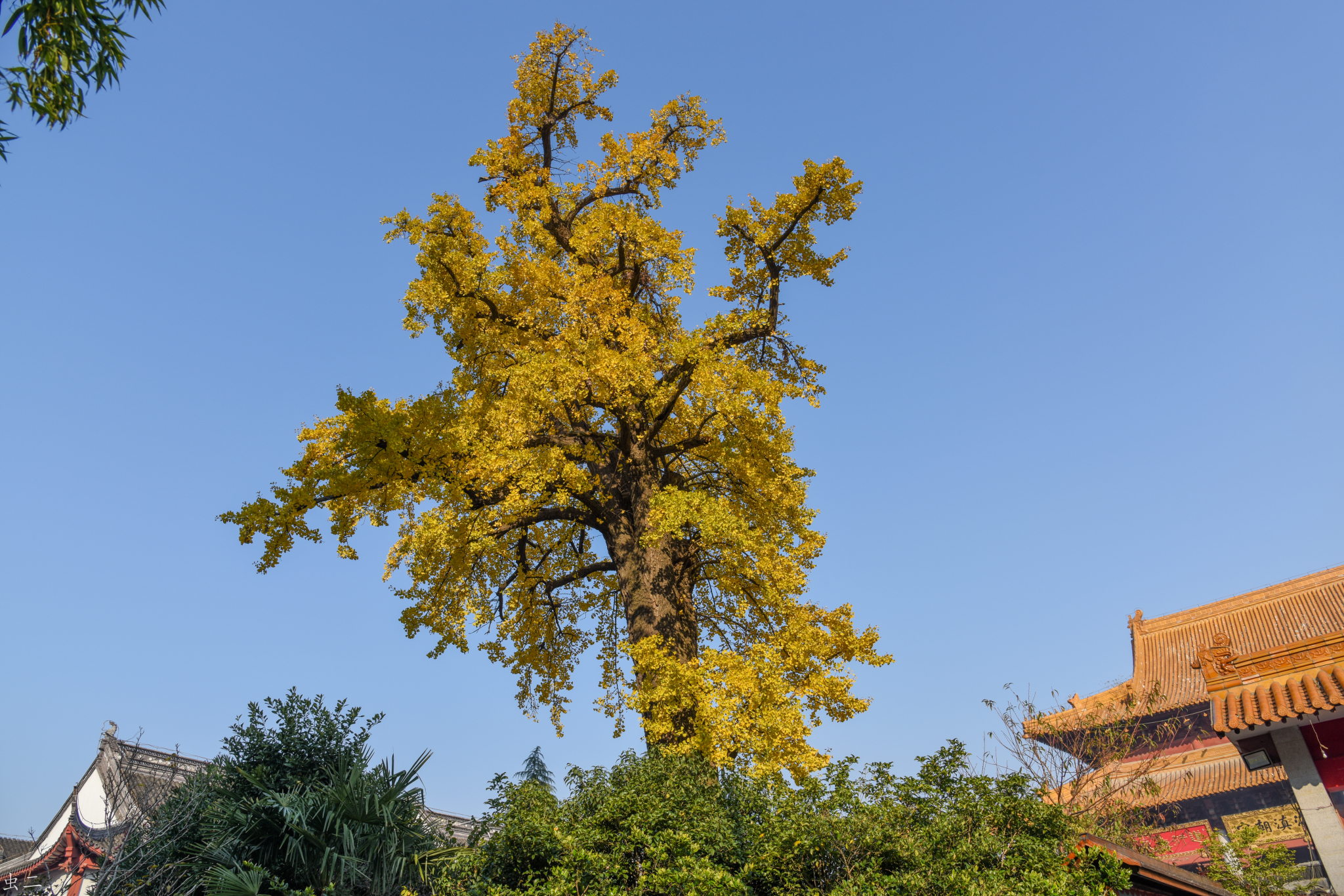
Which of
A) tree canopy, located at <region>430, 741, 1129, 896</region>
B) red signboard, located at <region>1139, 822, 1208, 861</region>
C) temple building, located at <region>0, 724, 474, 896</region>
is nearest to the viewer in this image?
tree canopy, located at <region>430, 741, 1129, 896</region>

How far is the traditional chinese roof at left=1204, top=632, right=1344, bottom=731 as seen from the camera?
10.2m

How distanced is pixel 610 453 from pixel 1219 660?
30.1 feet

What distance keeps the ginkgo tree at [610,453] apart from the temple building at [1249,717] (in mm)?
5063

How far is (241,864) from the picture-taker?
8766 mm

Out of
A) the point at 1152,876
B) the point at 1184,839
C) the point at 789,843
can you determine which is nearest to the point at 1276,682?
the point at 1152,876

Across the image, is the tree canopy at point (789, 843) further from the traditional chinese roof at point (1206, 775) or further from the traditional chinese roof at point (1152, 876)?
the traditional chinese roof at point (1206, 775)

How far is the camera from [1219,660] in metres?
11.6

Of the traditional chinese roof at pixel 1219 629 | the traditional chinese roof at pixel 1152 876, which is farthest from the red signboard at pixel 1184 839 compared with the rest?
the traditional chinese roof at pixel 1152 876

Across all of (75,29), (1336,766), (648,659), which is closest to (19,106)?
(75,29)

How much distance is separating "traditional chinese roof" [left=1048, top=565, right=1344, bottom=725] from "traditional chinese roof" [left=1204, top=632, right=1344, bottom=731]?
33.1 ft

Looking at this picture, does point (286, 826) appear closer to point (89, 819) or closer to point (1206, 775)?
point (89, 819)

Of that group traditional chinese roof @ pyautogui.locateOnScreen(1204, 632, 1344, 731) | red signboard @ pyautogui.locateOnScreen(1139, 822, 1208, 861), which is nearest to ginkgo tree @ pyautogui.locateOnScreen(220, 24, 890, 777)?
traditional chinese roof @ pyautogui.locateOnScreen(1204, 632, 1344, 731)

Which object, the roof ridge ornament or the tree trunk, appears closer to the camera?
the tree trunk

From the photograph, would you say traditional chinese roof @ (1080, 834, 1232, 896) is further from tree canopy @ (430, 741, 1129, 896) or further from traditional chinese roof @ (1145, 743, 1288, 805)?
traditional chinese roof @ (1145, 743, 1288, 805)
